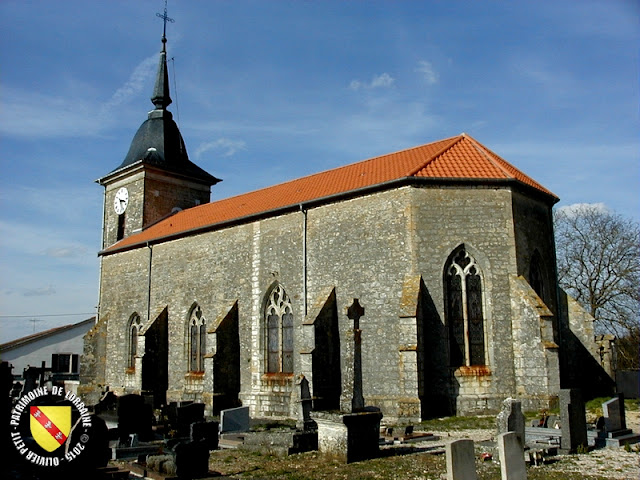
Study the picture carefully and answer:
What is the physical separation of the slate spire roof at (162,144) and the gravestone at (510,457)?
25.8 metres

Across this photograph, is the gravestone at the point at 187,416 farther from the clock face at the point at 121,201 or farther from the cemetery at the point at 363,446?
the clock face at the point at 121,201

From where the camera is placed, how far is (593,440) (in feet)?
38.0

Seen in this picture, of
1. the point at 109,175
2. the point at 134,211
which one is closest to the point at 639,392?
the point at 134,211

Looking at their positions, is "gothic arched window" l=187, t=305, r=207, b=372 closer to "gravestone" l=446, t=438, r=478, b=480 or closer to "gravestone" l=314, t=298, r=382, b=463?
"gravestone" l=314, t=298, r=382, b=463

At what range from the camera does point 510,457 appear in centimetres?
732

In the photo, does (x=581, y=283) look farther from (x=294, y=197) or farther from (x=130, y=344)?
(x=130, y=344)

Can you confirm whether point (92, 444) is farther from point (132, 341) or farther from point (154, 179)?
point (154, 179)

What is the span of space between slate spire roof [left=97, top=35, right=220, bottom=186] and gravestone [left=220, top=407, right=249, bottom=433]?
18.3 metres

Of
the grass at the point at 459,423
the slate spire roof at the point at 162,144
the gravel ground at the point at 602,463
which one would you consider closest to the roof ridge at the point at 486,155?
the grass at the point at 459,423

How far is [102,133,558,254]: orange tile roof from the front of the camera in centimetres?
1752

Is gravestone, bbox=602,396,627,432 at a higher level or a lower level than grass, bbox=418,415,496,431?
higher

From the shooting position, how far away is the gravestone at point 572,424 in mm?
10828

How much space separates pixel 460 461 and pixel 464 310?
9793 mm

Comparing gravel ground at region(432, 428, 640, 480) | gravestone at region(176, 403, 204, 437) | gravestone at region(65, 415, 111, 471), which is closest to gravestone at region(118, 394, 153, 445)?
gravestone at region(176, 403, 204, 437)
